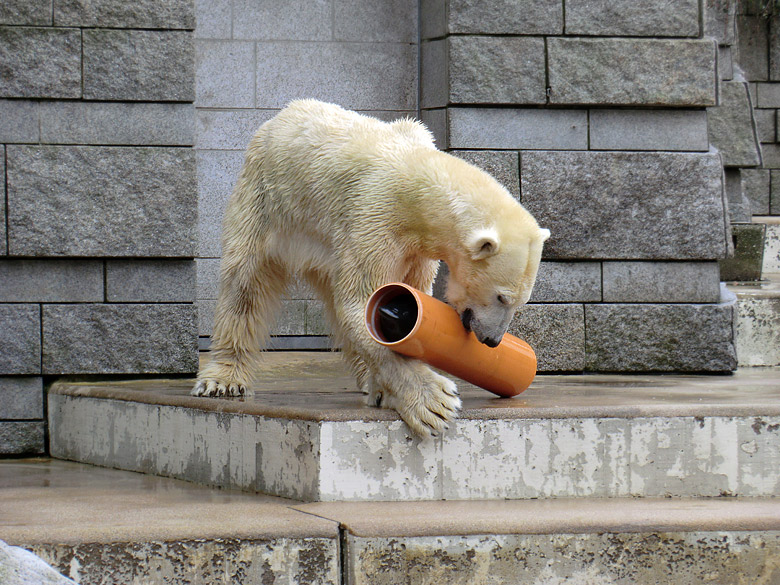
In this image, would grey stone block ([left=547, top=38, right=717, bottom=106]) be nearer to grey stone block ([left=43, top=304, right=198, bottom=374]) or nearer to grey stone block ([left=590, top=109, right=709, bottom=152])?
grey stone block ([left=590, top=109, right=709, bottom=152])

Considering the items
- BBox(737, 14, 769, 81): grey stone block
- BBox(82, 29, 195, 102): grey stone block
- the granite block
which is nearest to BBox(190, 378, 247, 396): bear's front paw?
BBox(82, 29, 195, 102): grey stone block

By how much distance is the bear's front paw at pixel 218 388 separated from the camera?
160 inches

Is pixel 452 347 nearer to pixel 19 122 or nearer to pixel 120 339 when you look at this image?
pixel 120 339

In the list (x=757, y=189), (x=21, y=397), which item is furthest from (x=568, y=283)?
(x=757, y=189)

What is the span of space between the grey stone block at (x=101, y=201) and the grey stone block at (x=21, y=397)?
65 cm

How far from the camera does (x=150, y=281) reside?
16.5 ft

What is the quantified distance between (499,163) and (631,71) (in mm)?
928

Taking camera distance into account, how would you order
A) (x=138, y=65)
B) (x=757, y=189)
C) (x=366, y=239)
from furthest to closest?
(x=757, y=189)
(x=138, y=65)
(x=366, y=239)

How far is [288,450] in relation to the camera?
11.0 ft

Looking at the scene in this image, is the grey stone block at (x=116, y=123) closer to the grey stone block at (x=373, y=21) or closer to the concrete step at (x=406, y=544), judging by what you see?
the grey stone block at (x=373, y=21)

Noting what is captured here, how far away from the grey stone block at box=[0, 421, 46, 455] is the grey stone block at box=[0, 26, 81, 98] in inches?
65.5

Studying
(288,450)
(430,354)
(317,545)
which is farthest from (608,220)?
(317,545)

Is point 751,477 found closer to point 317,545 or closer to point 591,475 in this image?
point 591,475

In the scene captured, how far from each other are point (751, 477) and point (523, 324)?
7.07 ft
